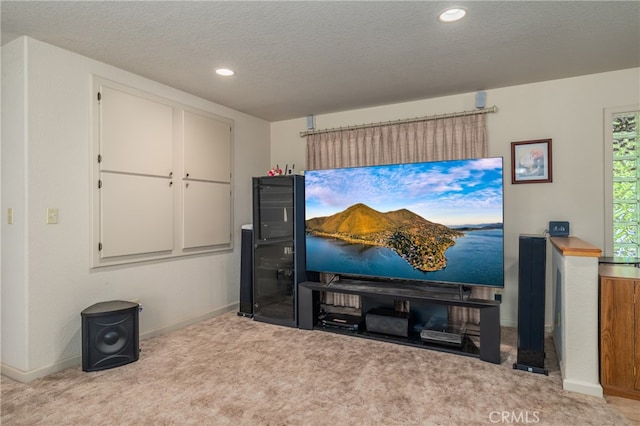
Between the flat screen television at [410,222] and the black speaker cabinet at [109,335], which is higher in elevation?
the flat screen television at [410,222]

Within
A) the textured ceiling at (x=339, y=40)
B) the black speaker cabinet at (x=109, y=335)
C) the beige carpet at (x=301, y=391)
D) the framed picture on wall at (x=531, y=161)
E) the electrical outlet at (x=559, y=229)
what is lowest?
the beige carpet at (x=301, y=391)

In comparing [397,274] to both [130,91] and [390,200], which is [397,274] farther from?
[130,91]

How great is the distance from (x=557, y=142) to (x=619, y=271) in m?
1.46

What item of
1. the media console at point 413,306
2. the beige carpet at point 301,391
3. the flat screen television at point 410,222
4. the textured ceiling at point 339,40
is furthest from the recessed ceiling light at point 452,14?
the beige carpet at point 301,391

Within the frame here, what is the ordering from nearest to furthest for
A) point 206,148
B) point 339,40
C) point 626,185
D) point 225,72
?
1. point 339,40
2. point 225,72
3. point 626,185
4. point 206,148

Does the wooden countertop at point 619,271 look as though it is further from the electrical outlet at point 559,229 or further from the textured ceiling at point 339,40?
the textured ceiling at point 339,40

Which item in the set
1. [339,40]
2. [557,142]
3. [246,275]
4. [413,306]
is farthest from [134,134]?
[557,142]

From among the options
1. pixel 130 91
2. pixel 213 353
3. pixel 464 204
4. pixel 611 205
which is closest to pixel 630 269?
pixel 611 205

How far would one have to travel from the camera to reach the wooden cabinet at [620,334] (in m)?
2.21

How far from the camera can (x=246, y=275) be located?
4.00 metres

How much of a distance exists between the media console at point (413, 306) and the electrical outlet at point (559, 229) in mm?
991

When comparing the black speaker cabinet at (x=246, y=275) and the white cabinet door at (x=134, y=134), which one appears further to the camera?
the black speaker cabinet at (x=246, y=275)

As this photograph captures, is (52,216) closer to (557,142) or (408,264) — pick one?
(408,264)

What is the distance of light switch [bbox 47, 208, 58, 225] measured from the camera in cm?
261
